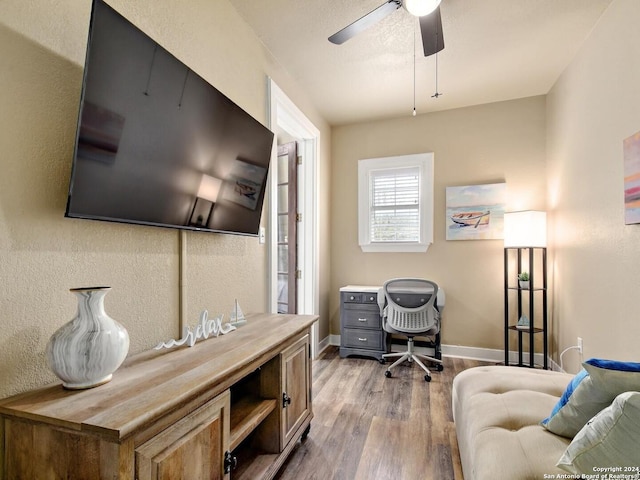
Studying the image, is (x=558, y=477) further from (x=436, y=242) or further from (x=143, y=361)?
(x=436, y=242)

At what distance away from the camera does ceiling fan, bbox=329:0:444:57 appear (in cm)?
180

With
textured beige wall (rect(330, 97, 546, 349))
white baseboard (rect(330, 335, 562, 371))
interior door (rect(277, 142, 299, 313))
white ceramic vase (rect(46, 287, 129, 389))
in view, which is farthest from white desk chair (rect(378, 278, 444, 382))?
white ceramic vase (rect(46, 287, 129, 389))

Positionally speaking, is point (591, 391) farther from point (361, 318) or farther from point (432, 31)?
point (361, 318)

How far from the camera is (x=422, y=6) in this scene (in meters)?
1.80

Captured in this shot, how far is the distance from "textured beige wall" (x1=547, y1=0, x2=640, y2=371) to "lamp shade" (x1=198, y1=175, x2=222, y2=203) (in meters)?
2.35

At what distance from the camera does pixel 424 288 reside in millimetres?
3244

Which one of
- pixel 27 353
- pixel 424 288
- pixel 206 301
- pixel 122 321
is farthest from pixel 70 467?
pixel 424 288

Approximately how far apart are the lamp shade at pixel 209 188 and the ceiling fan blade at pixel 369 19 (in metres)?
1.15

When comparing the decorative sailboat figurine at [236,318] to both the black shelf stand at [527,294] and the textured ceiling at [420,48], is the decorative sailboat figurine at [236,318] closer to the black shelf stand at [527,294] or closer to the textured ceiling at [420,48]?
the textured ceiling at [420,48]

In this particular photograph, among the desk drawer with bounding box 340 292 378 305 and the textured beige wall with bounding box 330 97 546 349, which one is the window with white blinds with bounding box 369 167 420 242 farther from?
the desk drawer with bounding box 340 292 378 305

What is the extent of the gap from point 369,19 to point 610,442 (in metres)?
2.13

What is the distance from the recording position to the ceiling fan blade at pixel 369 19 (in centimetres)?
184

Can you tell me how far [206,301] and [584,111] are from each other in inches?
120

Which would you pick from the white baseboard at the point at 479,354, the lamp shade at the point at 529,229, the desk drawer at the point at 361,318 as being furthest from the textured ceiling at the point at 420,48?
the white baseboard at the point at 479,354
